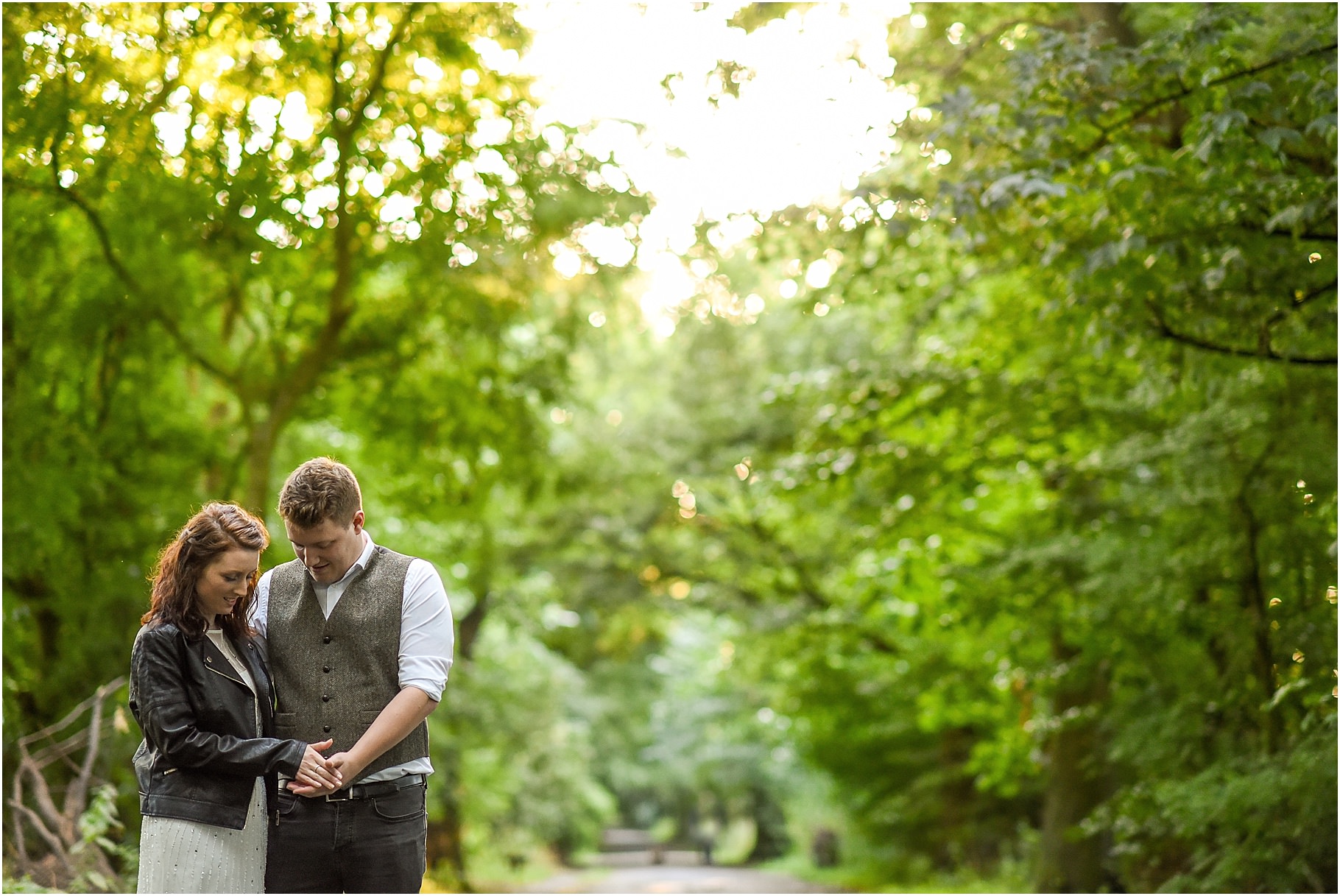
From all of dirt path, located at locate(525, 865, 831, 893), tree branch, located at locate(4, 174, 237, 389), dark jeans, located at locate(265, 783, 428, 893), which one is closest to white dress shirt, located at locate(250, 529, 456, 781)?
dark jeans, located at locate(265, 783, 428, 893)

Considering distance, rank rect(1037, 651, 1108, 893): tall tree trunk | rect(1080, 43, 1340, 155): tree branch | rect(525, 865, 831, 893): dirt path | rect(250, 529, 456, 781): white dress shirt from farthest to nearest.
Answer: rect(525, 865, 831, 893): dirt path < rect(1037, 651, 1108, 893): tall tree trunk < rect(1080, 43, 1340, 155): tree branch < rect(250, 529, 456, 781): white dress shirt

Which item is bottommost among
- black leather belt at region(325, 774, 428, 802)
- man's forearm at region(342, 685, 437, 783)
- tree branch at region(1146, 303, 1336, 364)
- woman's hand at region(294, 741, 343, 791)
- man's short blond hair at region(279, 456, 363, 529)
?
black leather belt at region(325, 774, 428, 802)

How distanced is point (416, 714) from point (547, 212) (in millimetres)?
5578

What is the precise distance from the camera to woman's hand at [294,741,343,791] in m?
2.72

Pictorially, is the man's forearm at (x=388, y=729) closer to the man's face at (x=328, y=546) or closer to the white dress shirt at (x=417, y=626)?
the white dress shirt at (x=417, y=626)

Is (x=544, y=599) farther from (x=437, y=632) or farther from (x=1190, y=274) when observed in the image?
(x=437, y=632)

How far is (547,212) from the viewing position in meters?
7.85

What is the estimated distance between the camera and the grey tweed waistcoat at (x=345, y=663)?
2.90 meters

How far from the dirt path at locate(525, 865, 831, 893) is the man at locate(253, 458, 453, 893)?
11.5m

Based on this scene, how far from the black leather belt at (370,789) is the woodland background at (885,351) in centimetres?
340

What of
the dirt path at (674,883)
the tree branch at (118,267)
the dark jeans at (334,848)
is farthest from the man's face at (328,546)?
the dirt path at (674,883)

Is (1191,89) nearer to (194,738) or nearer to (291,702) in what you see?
(291,702)

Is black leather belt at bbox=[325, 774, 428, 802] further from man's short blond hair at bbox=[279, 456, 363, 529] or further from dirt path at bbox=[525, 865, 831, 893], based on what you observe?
dirt path at bbox=[525, 865, 831, 893]

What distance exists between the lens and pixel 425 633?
9.54ft
